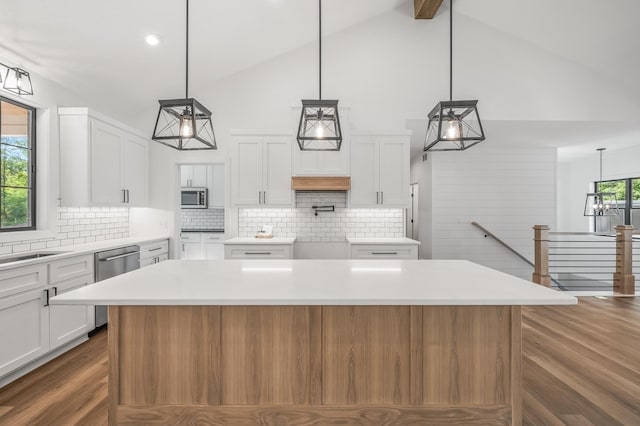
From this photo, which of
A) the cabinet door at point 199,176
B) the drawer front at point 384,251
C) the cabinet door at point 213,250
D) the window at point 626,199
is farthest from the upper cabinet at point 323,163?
the window at point 626,199

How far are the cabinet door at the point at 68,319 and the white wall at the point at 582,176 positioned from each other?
985 centimetres

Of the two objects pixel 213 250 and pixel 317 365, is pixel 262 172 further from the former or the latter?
pixel 317 365

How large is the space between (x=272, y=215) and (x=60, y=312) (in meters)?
2.73

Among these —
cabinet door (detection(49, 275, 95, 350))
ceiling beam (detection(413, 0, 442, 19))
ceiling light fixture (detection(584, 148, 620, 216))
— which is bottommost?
cabinet door (detection(49, 275, 95, 350))

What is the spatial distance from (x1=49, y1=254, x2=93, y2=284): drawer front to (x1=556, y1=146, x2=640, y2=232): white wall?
9748mm

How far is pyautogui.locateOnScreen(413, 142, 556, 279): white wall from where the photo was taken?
22.0 feet

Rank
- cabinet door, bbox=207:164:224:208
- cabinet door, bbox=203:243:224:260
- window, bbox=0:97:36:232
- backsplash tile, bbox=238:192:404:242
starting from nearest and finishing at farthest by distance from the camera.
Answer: window, bbox=0:97:36:232
backsplash tile, bbox=238:192:404:242
cabinet door, bbox=203:243:224:260
cabinet door, bbox=207:164:224:208

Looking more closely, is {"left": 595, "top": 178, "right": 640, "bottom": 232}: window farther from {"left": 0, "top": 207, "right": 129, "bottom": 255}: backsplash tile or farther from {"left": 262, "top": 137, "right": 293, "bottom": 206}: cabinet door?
{"left": 0, "top": 207, "right": 129, "bottom": 255}: backsplash tile

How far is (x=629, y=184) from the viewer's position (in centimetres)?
719

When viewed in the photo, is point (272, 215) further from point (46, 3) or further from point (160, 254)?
point (46, 3)

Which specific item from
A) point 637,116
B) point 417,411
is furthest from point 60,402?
point 637,116

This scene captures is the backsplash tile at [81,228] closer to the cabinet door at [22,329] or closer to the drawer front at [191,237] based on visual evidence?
the cabinet door at [22,329]

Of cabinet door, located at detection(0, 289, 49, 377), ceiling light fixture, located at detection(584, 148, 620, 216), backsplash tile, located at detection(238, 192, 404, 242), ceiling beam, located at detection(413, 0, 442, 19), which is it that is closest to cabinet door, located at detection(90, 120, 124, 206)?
cabinet door, located at detection(0, 289, 49, 377)

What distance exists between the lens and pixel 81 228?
3.92 m
